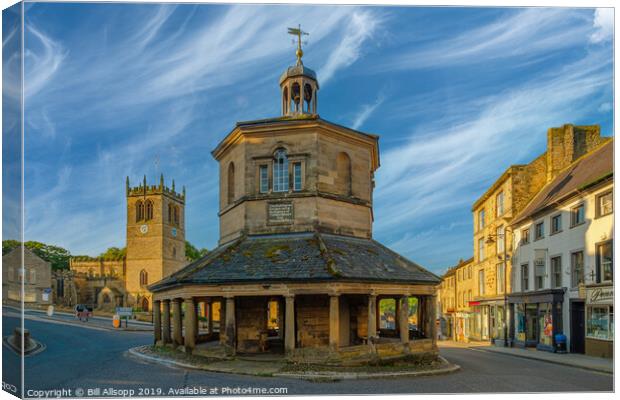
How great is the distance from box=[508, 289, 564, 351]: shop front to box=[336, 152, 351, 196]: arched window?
14534mm

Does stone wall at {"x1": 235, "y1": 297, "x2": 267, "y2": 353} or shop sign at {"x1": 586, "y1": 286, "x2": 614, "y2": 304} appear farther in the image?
shop sign at {"x1": 586, "y1": 286, "x2": 614, "y2": 304}

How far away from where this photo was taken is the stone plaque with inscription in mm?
22453

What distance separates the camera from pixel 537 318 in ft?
113

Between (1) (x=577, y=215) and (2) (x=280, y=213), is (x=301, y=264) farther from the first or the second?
(1) (x=577, y=215)

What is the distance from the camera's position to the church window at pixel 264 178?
22.9 m

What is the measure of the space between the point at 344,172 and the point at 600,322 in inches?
521

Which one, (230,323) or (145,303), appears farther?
(145,303)

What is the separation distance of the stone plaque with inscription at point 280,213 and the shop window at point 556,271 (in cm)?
1668

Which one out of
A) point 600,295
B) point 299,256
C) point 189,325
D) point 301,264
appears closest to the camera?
point 301,264

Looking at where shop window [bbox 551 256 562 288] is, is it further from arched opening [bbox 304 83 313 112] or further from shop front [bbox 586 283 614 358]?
arched opening [bbox 304 83 313 112]

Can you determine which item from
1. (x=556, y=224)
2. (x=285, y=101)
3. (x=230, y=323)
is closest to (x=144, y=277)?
(x=556, y=224)

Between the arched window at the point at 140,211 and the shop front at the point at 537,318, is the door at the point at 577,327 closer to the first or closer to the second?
the shop front at the point at 537,318

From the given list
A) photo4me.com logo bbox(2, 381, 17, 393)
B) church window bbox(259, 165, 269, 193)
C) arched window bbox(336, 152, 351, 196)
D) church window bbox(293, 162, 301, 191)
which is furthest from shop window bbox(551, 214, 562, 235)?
photo4me.com logo bbox(2, 381, 17, 393)

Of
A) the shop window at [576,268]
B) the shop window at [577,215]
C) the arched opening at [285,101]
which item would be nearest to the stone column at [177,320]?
the arched opening at [285,101]
